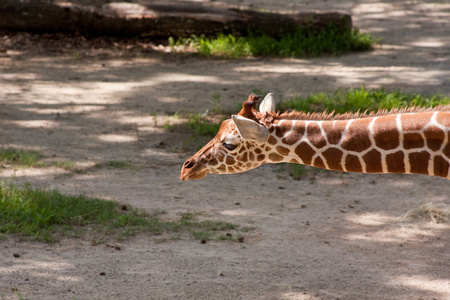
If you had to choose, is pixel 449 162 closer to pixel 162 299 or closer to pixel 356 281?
pixel 356 281

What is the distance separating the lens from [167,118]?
881 cm

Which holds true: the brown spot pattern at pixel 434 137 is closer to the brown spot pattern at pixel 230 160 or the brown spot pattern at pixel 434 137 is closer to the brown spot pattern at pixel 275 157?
the brown spot pattern at pixel 275 157

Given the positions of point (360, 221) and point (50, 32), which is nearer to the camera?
point (360, 221)

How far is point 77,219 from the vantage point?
5953 mm

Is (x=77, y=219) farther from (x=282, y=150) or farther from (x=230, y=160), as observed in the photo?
(x=282, y=150)

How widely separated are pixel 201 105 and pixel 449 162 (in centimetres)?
576

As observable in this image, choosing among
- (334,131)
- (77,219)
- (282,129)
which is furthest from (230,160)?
(77,219)

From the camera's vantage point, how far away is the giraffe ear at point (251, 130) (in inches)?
149

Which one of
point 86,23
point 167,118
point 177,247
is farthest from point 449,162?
point 86,23

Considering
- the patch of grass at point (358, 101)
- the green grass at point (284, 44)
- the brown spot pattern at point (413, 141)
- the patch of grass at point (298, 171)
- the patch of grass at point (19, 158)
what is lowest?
the patch of grass at point (298, 171)

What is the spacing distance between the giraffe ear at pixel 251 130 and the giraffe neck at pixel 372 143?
0.10 meters

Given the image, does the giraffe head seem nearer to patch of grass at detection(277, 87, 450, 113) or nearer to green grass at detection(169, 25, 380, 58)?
patch of grass at detection(277, 87, 450, 113)

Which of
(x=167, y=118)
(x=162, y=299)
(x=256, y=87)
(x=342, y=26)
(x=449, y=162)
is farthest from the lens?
(x=342, y=26)

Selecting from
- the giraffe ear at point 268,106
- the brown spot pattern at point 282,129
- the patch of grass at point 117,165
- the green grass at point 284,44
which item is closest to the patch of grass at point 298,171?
the patch of grass at point 117,165
